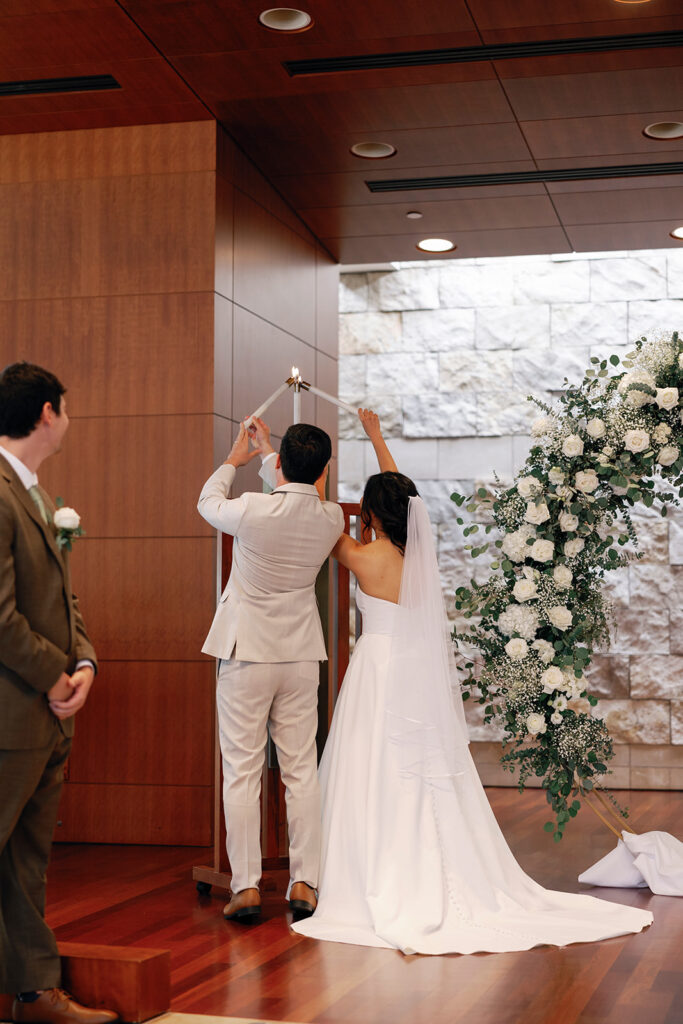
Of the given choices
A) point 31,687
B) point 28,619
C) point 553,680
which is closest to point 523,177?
point 553,680

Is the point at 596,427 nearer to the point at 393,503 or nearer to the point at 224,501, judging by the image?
the point at 393,503

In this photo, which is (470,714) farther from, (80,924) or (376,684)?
(80,924)

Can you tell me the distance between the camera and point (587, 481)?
5102 millimetres

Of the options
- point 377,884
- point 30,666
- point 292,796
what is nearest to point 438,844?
point 377,884

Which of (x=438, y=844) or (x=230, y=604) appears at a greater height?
(x=230, y=604)

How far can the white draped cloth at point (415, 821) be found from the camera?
14.2 ft

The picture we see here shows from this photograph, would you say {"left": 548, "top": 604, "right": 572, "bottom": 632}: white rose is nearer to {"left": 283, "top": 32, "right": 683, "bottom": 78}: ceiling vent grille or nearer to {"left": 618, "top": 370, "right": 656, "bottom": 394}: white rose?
{"left": 618, "top": 370, "right": 656, "bottom": 394}: white rose

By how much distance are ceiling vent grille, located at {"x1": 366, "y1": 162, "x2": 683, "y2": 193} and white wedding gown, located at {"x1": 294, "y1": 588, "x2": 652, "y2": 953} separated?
10.0 feet

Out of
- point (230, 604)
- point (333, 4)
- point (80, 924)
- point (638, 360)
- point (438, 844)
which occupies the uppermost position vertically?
point (333, 4)

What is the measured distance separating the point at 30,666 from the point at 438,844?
6.79ft

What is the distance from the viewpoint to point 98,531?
6094 mm

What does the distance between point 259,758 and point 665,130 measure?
12.5 feet

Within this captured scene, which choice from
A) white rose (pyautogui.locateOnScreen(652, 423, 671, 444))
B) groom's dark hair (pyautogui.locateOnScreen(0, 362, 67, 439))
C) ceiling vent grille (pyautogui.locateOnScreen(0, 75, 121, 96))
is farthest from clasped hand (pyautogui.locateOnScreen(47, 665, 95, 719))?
ceiling vent grille (pyautogui.locateOnScreen(0, 75, 121, 96))

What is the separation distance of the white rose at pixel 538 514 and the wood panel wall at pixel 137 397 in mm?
1641
